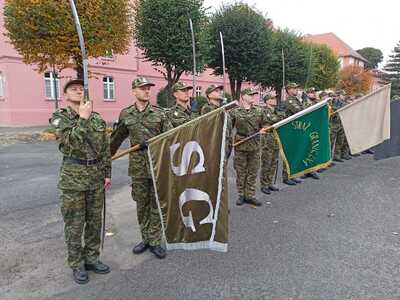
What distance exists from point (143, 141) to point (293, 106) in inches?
175

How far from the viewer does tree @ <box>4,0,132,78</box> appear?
11.4 meters

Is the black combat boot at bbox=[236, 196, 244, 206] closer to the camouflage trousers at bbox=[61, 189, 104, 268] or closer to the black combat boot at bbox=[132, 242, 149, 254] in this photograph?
the black combat boot at bbox=[132, 242, 149, 254]

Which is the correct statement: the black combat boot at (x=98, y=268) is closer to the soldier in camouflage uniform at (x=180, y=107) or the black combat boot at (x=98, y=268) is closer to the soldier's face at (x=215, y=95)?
the soldier in camouflage uniform at (x=180, y=107)

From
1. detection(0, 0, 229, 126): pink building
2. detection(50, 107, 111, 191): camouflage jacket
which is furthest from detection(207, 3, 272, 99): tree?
detection(50, 107, 111, 191): camouflage jacket

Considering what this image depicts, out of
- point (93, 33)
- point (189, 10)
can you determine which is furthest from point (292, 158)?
point (189, 10)

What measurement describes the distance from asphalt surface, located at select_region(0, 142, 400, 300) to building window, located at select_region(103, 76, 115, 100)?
18865 mm

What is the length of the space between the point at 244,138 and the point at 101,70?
67.6ft

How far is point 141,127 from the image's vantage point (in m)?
3.46

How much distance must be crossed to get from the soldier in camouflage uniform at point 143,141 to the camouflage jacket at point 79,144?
0.46m

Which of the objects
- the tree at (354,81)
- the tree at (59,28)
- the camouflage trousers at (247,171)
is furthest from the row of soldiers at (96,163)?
the tree at (354,81)

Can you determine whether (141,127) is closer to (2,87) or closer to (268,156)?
(268,156)

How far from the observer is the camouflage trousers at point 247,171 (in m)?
5.32

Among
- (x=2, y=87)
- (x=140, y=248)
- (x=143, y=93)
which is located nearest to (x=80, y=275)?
(x=140, y=248)

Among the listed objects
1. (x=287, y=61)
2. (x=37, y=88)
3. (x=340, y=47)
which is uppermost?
(x=340, y=47)
